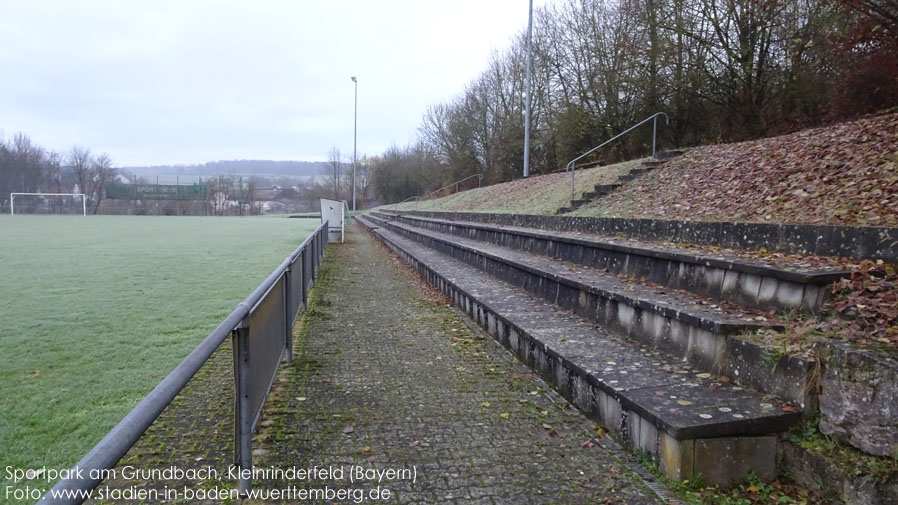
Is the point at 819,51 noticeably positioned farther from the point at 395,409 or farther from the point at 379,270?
the point at 395,409

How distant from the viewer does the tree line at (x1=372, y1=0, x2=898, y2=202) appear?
34.3ft

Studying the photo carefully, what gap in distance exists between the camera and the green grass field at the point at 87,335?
3.40 meters

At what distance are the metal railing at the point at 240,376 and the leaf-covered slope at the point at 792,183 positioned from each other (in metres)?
4.32

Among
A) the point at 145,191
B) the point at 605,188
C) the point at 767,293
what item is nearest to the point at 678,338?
the point at 767,293

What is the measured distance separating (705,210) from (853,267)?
3.68 metres

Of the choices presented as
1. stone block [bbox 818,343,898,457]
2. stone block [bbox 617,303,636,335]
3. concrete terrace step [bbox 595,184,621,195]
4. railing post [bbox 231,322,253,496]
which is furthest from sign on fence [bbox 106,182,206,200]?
stone block [bbox 818,343,898,457]

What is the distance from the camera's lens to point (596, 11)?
22250mm

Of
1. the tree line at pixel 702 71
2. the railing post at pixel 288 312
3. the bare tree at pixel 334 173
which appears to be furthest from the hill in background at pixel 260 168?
the railing post at pixel 288 312

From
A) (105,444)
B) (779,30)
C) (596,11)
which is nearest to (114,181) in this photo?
(596,11)

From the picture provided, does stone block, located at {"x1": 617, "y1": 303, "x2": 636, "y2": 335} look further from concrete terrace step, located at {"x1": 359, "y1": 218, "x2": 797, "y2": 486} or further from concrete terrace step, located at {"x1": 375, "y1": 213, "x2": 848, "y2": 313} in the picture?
concrete terrace step, located at {"x1": 375, "y1": 213, "x2": 848, "y2": 313}

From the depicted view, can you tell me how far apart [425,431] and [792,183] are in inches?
205

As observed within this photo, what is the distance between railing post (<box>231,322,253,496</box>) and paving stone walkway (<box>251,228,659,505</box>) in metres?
0.13

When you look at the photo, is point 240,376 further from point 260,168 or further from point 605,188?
point 260,168

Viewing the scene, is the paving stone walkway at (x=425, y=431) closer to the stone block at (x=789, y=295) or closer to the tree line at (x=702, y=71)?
the stone block at (x=789, y=295)
